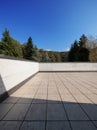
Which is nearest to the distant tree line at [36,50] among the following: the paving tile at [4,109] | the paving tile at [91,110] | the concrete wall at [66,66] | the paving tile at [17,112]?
the concrete wall at [66,66]

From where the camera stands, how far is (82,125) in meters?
2.16

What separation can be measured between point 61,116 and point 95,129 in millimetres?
675

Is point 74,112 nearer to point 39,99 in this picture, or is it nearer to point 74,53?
point 39,99

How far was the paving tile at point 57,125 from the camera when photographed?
2.07 m

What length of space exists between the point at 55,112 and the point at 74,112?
1.26ft

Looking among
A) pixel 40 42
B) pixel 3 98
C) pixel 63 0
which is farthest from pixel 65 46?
pixel 3 98

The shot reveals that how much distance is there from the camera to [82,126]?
2.13 metres

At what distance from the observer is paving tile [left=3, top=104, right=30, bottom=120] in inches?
97.3

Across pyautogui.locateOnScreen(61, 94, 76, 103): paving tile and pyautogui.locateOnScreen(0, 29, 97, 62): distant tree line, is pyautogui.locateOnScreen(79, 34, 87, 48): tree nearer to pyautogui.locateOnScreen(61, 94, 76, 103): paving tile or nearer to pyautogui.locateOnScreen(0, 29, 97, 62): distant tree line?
pyautogui.locateOnScreen(0, 29, 97, 62): distant tree line

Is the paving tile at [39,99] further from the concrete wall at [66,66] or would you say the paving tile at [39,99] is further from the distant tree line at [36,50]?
the distant tree line at [36,50]

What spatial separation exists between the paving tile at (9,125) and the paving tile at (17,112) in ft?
0.51

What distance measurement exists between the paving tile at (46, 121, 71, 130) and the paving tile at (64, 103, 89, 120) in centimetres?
25

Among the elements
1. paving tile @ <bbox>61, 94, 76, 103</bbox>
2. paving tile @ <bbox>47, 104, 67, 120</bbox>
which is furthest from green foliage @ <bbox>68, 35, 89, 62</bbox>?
paving tile @ <bbox>47, 104, 67, 120</bbox>

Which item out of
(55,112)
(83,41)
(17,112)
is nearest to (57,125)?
(55,112)
